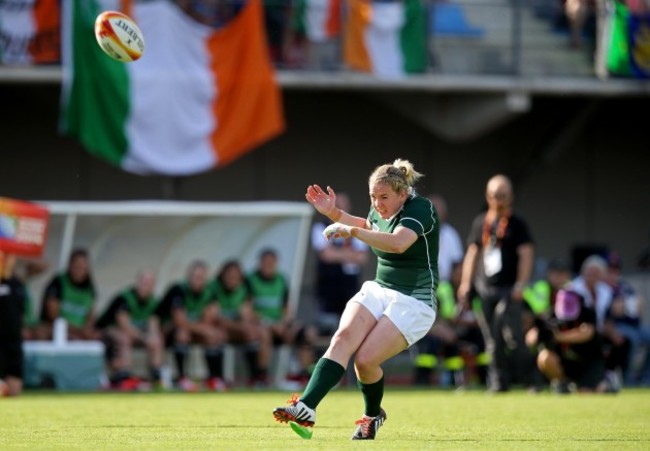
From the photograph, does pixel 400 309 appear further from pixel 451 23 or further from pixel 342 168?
pixel 342 168

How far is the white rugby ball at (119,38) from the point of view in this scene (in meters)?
11.3

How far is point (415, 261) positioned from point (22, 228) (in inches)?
296

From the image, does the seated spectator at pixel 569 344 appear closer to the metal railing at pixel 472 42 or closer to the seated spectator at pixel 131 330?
the seated spectator at pixel 131 330

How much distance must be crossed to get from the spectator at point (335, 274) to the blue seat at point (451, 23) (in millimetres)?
4217

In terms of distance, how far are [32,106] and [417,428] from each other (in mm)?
12865

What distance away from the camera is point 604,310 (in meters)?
17.4

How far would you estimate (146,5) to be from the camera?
18.0 metres

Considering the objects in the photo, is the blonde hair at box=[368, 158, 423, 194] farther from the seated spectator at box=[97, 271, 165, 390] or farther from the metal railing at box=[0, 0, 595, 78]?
→ the metal railing at box=[0, 0, 595, 78]

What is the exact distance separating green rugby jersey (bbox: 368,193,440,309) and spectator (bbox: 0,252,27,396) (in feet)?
20.6

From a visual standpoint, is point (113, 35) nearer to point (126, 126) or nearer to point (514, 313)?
point (514, 313)

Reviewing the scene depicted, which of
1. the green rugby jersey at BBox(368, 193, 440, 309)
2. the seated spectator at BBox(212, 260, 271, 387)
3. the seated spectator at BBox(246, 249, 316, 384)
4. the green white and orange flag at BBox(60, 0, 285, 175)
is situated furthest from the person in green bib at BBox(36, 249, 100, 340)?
the green rugby jersey at BBox(368, 193, 440, 309)

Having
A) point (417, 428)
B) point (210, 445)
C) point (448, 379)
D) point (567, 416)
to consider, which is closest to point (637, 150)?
point (448, 379)

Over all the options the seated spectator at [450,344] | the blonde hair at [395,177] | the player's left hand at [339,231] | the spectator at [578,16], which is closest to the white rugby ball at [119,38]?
the blonde hair at [395,177]

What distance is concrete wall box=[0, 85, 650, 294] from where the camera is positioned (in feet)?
69.7
